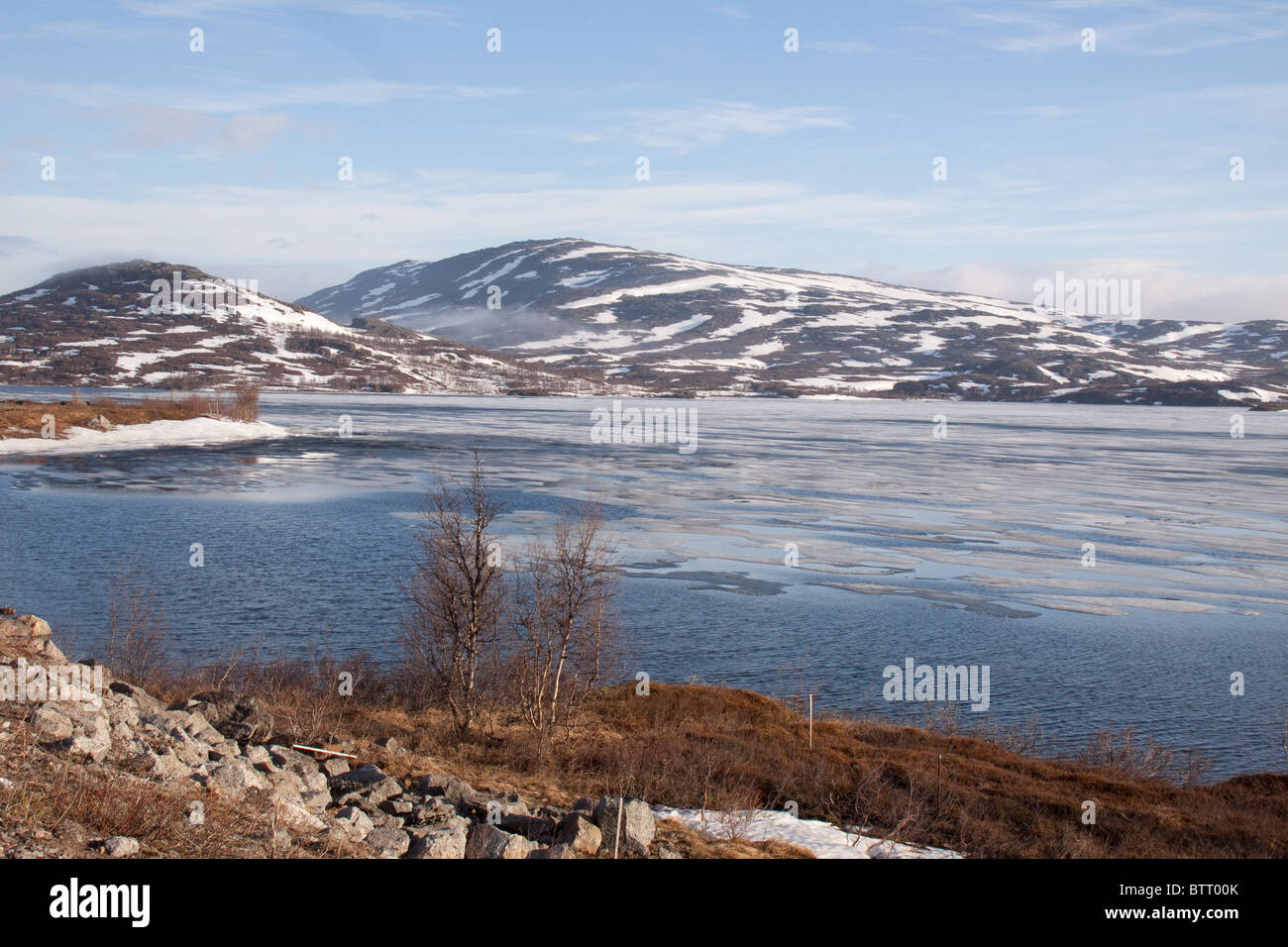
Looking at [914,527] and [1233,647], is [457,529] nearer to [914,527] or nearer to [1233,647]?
[1233,647]

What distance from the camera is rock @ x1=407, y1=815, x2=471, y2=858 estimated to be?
1064 cm

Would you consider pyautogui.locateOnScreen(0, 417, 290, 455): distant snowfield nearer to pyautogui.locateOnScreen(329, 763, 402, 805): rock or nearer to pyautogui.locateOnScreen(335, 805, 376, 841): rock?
pyautogui.locateOnScreen(329, 763, 402, 805): rock

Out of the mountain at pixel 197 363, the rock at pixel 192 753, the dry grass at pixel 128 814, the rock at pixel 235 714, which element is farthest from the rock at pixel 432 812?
the mountain at pixel 197 363

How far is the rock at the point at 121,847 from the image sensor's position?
8125 millimetres

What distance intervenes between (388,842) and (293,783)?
220 cm

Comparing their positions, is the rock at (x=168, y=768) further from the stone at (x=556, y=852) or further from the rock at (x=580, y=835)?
the rock at (x=580, y=835)

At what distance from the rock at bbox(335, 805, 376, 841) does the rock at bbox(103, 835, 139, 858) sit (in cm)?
277

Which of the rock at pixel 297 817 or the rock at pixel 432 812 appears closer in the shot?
the rock at pixel 297 817

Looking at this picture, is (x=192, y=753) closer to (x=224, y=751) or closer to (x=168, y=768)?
(x=224, y=751)

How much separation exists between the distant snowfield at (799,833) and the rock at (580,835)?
81.9 inches

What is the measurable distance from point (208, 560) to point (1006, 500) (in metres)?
35.5

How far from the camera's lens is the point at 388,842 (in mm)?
10664
